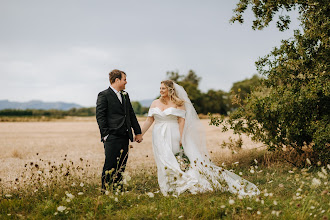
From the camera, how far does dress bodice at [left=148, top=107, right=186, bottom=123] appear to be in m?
7.48

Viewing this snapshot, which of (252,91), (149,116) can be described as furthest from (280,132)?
(149,116)

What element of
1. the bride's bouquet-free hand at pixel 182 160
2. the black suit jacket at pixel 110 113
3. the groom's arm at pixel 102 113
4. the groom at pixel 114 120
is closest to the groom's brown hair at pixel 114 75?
the groom at pixel 114 120

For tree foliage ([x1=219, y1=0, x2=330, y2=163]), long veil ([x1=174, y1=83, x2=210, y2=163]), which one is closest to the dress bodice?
long veil ([x1=174, y1=83, x2=210, y2=163])

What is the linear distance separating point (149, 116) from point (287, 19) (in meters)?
5.22

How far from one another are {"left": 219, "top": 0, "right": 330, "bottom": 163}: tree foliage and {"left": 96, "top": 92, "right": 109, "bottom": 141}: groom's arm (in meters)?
4.53

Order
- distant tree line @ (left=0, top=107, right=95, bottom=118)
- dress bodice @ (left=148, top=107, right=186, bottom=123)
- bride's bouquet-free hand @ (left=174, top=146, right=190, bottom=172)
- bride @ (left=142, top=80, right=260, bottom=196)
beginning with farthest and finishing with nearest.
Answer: distant tree line @ (left=0, top=107, right=95, bottom=118) < dress bodice @ (left=148, top=107, right=186, bottom=123) < bride @ (left=142, top=80, right=260, bottom=196) < bride's bouquet-free hand @ (left=174, top=146, right=190, bottom=172)

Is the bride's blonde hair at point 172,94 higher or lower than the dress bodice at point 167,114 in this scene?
higher

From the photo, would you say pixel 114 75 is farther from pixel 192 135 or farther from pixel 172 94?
pixel 192 135

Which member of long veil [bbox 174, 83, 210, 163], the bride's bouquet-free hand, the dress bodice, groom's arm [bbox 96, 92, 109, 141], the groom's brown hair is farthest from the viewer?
long veil [bbox 174, 83, 210, 163]

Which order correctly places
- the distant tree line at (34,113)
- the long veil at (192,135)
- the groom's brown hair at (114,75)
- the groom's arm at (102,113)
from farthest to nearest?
the distant tree line at (34,113) → the long veil at (192,135) → the groom's brown hair at (114,75) → the groom's arm at (102,113)

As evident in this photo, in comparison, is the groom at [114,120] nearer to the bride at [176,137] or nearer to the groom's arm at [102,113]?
the groom's arm at [102,113]

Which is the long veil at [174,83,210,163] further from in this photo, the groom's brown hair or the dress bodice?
the groom's brown hair

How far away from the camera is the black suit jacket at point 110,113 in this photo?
679cm

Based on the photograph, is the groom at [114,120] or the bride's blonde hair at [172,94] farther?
the bride's blonde hair at [172,94]
